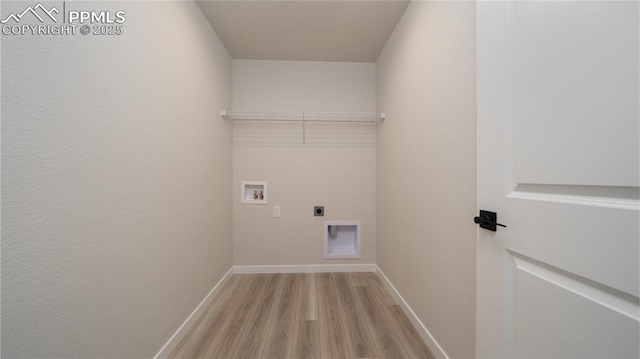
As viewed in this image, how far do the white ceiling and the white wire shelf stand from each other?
64cm

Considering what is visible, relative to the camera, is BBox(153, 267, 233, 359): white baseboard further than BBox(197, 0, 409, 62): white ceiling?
No

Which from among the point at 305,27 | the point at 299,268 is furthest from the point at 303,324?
the point at 305,27

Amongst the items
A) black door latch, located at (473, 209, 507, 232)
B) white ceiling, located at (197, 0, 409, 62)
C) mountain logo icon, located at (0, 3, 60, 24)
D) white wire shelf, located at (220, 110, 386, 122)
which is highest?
white ceiling, located at (197, 0, 409, 62)

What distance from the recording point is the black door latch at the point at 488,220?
857mm

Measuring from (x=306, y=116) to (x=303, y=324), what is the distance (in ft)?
6.41

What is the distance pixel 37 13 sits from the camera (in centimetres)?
75

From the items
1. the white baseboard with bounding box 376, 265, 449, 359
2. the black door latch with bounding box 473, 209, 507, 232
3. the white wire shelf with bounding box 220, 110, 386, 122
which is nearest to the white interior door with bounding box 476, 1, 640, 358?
the black door latch with bounding box 473, 209, 507, 232

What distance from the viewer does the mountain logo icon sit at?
0.70 m

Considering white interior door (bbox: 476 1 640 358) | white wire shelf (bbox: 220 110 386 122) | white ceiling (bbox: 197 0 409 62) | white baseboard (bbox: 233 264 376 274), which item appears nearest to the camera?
white interior door (bbox: 476 1 640 358)

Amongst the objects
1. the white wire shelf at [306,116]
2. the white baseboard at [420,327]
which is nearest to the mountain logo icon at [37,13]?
the white wire shelf at [306,116]

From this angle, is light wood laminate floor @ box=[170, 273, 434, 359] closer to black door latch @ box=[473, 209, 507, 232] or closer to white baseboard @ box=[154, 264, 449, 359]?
white baseboard @ box=[154, 264, 449, 359]

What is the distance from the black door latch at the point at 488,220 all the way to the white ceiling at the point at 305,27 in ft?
5.49

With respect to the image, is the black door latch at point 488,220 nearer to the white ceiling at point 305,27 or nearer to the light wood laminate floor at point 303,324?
the light wood laminate floor at point 303,324

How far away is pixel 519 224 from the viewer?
0.76 metres
